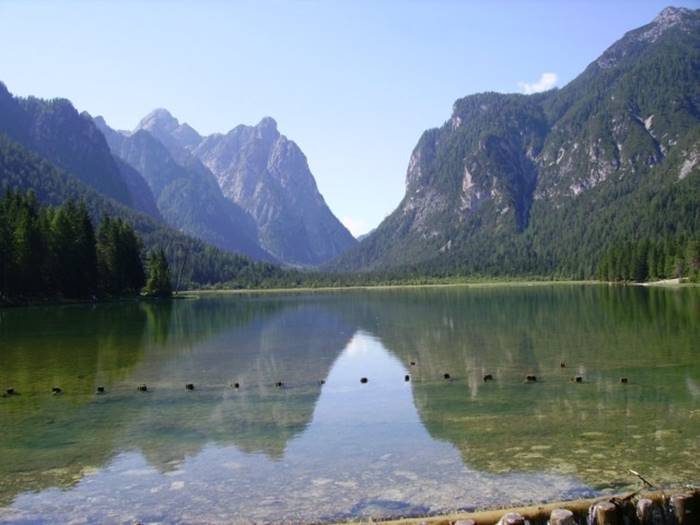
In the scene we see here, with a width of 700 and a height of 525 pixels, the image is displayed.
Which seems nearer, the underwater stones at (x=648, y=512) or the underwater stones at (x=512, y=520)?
the underwater stones at (x=512, y=520)

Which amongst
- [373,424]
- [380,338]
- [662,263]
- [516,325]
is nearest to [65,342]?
[380,338]

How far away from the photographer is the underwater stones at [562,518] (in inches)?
446

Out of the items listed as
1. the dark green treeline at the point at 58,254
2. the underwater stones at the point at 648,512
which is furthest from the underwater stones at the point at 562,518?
the dark green treeline at the point at 58,254

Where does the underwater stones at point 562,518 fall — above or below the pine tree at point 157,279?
below

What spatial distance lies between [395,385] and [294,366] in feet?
32.2

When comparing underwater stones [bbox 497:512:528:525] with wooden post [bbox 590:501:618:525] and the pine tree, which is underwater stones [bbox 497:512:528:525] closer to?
wooden post [bbox 590:501:618:525]

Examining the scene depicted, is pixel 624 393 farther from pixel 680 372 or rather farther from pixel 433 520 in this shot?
pixel 433 520

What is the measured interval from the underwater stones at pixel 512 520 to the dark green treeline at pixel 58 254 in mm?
93037

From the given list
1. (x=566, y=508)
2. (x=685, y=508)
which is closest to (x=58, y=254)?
(x=566, y=508)

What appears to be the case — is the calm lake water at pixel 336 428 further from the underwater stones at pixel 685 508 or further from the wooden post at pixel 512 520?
the wooden post at pixel 512 520

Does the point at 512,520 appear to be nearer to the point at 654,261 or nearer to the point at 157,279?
the point at 157,279

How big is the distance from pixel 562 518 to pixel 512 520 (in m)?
0.98

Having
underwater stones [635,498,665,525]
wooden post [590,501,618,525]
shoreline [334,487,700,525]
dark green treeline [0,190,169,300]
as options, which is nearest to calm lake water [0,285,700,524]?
shoreline [334,487,700,525]

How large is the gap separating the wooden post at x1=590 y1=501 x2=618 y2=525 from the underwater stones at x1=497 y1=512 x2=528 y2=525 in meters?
1.37
